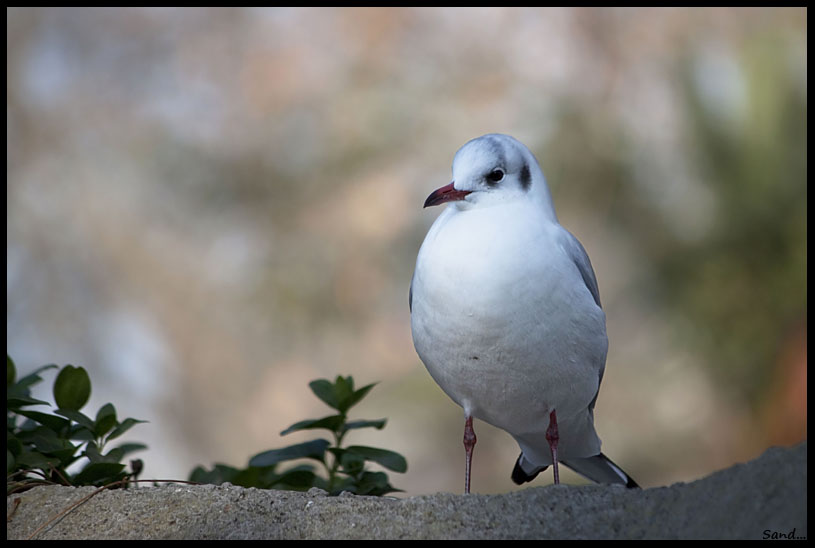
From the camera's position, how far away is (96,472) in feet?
7.91

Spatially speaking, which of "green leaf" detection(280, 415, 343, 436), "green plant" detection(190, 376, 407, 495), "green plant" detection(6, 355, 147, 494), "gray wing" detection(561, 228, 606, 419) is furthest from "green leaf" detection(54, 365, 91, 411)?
"gray wing" detection(561, 228, 606, 419)

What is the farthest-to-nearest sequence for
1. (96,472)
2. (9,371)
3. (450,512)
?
(9,371)
(96,472)
(450,512)

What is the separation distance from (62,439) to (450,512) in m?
1.24

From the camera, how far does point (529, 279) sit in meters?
2.41

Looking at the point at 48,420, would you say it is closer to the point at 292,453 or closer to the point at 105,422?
the point at 105,422

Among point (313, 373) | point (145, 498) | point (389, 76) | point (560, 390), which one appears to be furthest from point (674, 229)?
point (145, 498)

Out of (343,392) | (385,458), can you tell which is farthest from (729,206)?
(385,458)

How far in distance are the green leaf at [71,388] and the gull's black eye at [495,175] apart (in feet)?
4.42

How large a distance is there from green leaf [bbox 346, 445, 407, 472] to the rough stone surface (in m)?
0.30

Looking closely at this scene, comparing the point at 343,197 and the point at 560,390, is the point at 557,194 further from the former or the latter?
the point at 560,390

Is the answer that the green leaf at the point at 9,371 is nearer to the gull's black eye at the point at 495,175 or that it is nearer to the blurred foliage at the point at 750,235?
the gull's black eye at the point at 495,175

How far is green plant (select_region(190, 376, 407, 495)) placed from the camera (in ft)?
8.66

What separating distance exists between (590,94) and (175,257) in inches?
124
